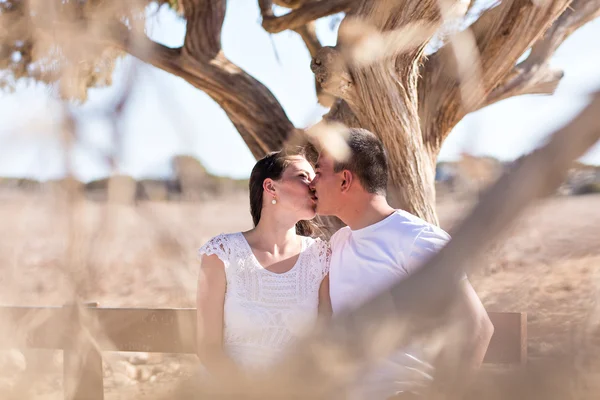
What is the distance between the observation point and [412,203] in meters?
3.38

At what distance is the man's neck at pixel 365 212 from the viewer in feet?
7.45

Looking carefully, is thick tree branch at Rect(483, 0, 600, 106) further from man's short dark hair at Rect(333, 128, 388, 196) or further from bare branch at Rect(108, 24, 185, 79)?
bare branch at Rect(108, 24, 185, 79)

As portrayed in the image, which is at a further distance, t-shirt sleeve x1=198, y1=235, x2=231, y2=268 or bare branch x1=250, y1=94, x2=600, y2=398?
t-shirt sleeve x1=198, y1=235, x2=231, y2=268

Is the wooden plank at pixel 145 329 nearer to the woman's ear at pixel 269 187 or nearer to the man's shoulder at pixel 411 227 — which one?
the woman's ear at pixel 269 187

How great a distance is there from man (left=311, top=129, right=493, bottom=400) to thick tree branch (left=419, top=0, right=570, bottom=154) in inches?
36.7

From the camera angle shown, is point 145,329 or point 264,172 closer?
point 264,172

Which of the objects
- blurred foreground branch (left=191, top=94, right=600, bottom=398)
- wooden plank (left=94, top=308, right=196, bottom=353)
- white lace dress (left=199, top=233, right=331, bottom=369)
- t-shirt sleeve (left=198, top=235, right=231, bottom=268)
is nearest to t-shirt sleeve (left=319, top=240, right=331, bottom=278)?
white lace dress (left=199, top=233, right=331, bottom=369)

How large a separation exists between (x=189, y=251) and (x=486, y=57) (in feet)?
9.10

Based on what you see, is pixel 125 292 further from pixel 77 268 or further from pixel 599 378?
pixel 599 378

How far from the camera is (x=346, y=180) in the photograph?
2.28m

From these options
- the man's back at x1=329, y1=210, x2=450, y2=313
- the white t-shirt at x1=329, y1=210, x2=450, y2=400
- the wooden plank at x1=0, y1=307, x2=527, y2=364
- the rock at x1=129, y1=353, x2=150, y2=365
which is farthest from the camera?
the rock at x1=129, y1=353, x2=150, y2=365

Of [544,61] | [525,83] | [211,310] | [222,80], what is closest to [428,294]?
[211,310]

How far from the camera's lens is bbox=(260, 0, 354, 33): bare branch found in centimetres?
413

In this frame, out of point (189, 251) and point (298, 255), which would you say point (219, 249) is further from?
point (189, 251)
